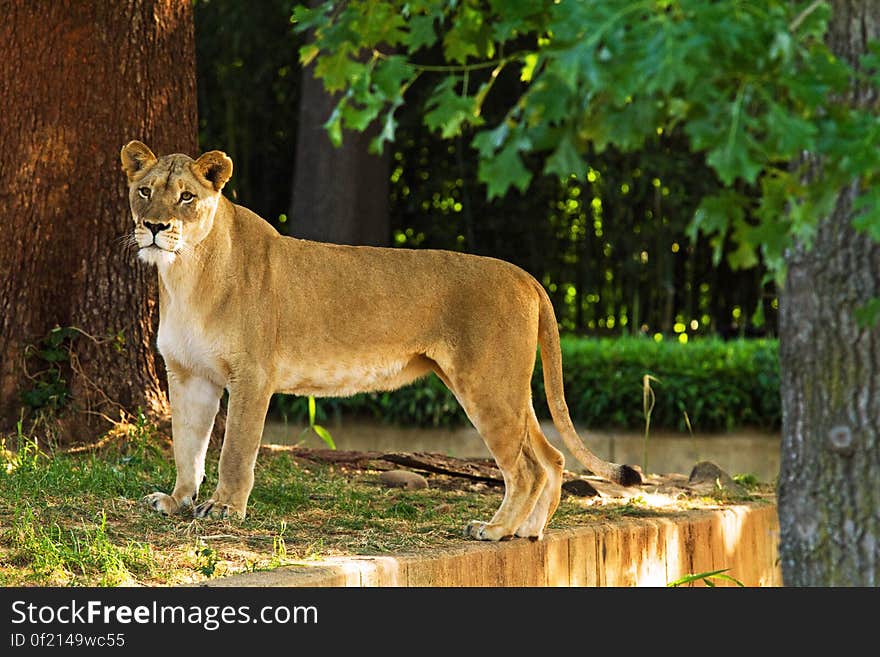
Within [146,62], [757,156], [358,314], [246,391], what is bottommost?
[246,391]

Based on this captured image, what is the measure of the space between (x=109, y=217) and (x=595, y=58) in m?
3.95

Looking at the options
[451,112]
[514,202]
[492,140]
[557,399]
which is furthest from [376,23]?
[514,202]

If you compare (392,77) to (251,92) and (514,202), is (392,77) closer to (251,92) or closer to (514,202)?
(514,202)

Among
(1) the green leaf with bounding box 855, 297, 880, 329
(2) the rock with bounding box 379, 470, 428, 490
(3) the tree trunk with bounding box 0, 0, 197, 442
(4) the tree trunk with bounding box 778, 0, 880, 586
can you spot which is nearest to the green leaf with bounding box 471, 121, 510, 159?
(1) the green leaf with bounding box 855, 297, 880, 329

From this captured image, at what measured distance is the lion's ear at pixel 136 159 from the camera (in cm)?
474

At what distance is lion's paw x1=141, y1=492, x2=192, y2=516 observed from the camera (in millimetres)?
4750

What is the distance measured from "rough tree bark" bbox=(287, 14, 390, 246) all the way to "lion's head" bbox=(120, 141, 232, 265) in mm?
5586

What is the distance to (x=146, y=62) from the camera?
5992mm

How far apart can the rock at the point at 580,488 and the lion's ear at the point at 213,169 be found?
2142 mm

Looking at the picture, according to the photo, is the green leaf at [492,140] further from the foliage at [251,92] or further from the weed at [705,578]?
Answer: the foliage at [251,92]

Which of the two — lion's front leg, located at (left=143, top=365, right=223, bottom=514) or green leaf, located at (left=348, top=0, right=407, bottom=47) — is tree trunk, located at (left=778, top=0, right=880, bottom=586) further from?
lion's front leg, located at (left=143, top=365, right=223, bottom=514)
